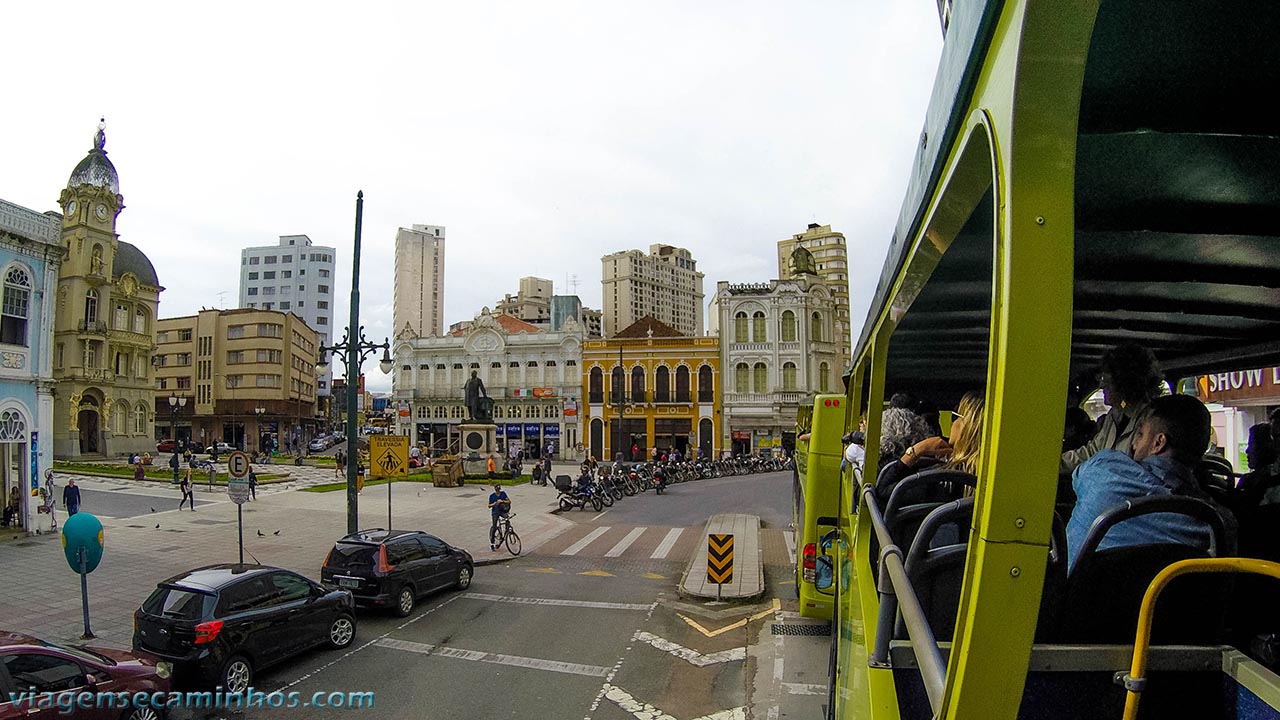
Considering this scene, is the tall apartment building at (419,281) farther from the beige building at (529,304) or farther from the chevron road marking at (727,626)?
the chevron road marking at (727,626)

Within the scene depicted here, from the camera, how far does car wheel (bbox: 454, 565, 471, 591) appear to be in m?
13.2

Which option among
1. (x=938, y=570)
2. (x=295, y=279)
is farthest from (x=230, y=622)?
(x=295, y=279)

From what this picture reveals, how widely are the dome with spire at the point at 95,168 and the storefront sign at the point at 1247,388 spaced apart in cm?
5525

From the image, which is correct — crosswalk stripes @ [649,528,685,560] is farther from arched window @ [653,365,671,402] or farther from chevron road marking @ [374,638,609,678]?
arched window @ [653,365,671,402]

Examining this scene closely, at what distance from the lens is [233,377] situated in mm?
70375

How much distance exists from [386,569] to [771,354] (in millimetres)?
40259

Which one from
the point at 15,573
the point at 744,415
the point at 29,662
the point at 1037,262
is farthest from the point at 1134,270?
the point at 744,415

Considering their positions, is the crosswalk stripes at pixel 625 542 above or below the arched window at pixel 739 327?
below

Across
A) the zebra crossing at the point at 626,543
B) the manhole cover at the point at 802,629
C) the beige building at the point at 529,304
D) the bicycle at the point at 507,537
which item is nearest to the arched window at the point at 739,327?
the zebra crossing at the point at 626,543

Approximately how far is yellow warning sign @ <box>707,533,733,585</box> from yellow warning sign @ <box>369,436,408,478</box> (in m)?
7.33

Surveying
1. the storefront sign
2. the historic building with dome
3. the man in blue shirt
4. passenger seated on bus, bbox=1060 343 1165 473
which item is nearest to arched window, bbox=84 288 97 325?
the historic building with dome

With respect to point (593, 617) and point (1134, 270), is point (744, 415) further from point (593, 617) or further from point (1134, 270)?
→ point (1134, 270)

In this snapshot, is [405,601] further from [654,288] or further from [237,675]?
[654,288]

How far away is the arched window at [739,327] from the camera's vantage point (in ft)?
164
